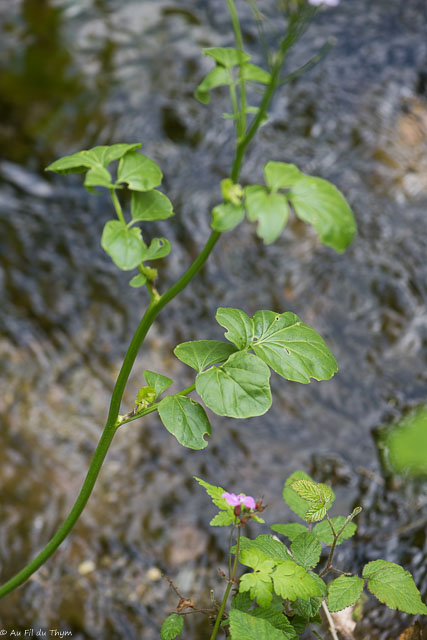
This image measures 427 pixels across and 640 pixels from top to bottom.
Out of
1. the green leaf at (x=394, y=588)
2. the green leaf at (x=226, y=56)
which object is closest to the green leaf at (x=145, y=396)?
the green leaf at (x=394, y=588)

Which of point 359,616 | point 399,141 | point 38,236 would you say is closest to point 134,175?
point 359,616

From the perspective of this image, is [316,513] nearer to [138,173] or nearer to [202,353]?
[202,353]

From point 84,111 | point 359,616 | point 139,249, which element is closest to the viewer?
point 139,249

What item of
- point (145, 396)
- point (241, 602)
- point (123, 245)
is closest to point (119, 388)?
point (145, 396)

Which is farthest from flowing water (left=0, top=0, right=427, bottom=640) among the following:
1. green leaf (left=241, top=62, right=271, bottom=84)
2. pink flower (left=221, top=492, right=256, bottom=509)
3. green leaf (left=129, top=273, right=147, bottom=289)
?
green leaf (left=241, top=62, right=271, bottom=84)

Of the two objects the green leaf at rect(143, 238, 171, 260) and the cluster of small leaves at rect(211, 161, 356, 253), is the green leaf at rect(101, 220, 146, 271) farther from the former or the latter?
the cluster of small leaves at rect(211, 161, 356, 253)

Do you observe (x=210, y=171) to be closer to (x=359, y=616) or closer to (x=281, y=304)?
(x=281, y=304)
